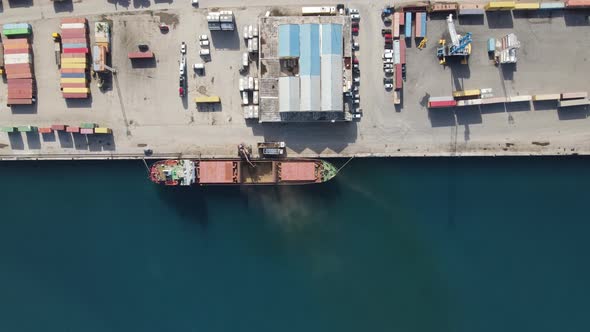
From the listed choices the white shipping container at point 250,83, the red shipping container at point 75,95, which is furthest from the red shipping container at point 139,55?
the white shipping container at point 250,83

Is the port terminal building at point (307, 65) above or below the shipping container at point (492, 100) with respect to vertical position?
above

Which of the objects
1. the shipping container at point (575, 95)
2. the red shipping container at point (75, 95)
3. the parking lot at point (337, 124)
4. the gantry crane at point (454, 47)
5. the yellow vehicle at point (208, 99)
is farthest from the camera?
the red shipping container at point (75, 95)

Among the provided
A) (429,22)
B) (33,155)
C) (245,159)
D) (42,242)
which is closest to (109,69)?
(33,155)

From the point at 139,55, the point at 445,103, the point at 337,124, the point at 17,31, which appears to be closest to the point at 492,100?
the point at 445,103

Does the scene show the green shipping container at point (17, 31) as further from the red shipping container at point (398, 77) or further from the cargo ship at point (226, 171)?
the red shipping container at point (398, 77)

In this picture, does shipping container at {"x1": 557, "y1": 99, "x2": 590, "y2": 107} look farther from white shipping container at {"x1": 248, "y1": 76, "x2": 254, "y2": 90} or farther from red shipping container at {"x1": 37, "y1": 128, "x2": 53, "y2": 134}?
red shipping container at {"x1": 37, "y1": 128, "x2": 53, "y2": 134}

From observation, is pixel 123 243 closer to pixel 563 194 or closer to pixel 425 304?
pixel 425 304

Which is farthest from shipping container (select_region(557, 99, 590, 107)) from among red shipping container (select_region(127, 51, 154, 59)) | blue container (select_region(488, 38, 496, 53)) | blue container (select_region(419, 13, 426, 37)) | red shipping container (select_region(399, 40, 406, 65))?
red shipping container (select_region(127, 51, 154, 59))
